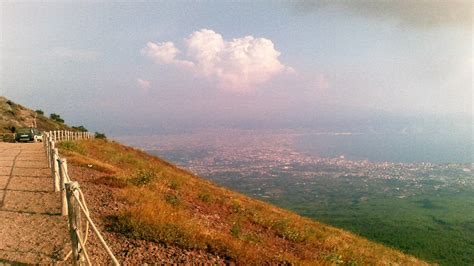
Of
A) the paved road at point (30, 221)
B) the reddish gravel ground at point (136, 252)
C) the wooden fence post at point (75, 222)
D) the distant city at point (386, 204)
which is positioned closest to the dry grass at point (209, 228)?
the reddish gravel ground at point (136, 252)

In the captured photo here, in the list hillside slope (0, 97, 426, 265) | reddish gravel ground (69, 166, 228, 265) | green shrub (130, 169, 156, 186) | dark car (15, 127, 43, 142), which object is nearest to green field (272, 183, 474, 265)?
hillside slope (0, 97, 426, 265)

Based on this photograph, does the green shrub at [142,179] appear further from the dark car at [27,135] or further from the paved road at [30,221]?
the dark car at [27,135]

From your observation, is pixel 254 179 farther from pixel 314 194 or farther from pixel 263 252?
pixel 263 252

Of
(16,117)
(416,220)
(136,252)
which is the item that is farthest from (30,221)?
(416,220)

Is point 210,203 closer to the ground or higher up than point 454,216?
higher up

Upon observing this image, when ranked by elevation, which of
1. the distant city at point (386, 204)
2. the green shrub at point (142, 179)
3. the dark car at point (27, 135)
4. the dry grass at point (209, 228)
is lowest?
the distant city at point (386, 204)

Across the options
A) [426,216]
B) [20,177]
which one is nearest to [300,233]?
[20,177]

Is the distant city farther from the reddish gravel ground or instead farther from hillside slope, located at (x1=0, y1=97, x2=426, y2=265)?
the reddish gravel ground

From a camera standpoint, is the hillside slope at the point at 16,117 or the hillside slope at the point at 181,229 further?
the hillside slope at the point at 16,117
